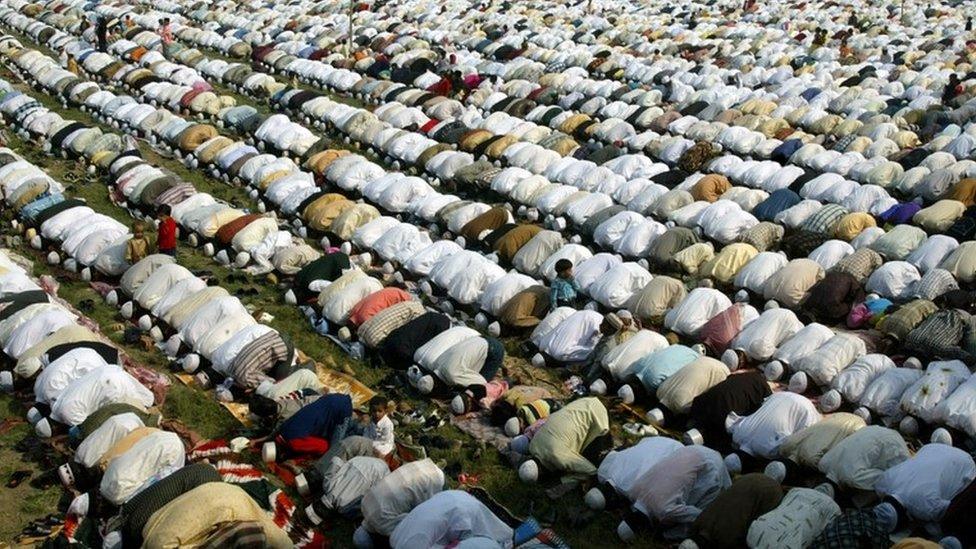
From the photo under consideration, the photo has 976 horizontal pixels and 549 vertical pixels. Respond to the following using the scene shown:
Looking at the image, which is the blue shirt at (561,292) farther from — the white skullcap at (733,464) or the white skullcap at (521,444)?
Result: the white skullcap at (733,464)

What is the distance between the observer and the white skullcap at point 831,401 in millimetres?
10422

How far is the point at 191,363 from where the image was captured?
39.0 feet

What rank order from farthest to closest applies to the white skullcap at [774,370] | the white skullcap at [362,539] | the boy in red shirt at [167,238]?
the boy in red shirt at [167,238] < the white skullcap at [774,370] < the white skullcap at [362,539]

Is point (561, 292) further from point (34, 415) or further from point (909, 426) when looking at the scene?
point (34, 415)

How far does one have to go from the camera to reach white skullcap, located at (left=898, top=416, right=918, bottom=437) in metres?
9.94

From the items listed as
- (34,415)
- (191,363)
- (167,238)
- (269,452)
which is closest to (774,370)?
(269,452)

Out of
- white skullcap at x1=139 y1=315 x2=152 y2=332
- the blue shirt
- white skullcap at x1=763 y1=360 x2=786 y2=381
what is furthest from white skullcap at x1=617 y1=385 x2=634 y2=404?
Result: white skullcap at x1=139 y1=315 x2=152 y2=332

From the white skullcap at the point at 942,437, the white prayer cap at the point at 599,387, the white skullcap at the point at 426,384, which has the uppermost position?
the white skullcap at the point at 942,437

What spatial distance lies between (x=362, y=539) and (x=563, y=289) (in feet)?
17.0

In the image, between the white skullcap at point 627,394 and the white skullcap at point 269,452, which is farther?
the white skullcap at point 627,394

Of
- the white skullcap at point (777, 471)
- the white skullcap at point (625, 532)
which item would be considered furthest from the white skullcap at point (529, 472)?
the white skullcap at point (777, 471)

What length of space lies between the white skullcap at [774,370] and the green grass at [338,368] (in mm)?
2334

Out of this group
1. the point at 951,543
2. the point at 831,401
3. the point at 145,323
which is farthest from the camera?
the point at 145,323

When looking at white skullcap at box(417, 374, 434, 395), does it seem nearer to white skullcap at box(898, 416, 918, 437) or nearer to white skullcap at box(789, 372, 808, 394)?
white skullcap at box(789, 372, 808, 394)
